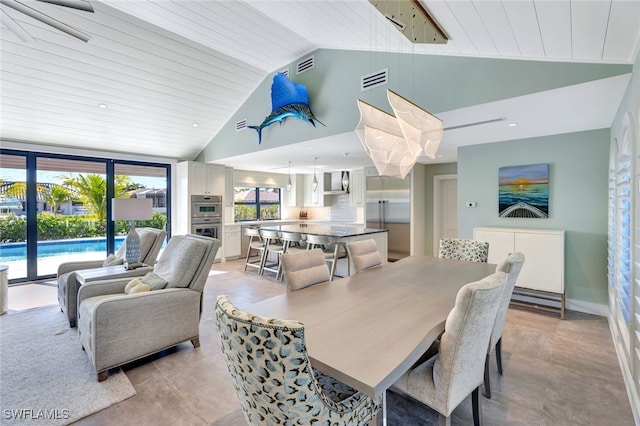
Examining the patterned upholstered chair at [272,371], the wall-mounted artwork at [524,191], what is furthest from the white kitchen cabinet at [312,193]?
the patterned upholstered chair at [272,371]

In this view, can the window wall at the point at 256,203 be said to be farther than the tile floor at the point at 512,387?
Yes

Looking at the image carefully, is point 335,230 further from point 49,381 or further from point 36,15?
point 36,15

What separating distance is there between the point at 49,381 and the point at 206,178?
5.05m

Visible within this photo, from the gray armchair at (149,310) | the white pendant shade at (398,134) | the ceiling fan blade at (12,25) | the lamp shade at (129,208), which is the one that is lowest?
the gray armchair at (149,310)

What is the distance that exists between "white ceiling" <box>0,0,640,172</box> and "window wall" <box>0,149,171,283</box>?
442mm

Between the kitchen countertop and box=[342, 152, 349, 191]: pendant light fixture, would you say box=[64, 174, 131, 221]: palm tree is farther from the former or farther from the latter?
box=[342, 152, 349, 191]: pendant light fixture

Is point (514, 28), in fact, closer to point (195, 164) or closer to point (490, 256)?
point (490, 256)

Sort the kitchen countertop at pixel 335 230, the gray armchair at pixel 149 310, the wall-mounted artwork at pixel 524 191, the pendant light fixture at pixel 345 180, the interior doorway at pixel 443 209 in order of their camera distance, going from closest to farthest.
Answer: the gray armchair at pixel 149 310, the wall-mounted artwork at pixel 524 191, the kitchen countertop at pixel 335 230, the interior doorway at pixel 443 209, the pendant light fixture at pixel 345 180

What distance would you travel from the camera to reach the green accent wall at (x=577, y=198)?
12.0 ft

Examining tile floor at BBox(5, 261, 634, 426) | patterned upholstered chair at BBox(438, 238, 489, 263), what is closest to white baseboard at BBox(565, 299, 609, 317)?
tile floor at BBox(5, 261, 634, 426)

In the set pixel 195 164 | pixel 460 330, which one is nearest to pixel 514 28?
pixel 460 330

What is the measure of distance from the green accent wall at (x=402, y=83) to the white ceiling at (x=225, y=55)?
96mm

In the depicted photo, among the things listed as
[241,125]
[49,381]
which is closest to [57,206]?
[241,125]

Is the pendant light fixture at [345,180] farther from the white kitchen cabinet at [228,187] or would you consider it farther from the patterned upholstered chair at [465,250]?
the patterned upholstered chair at [465,250]
